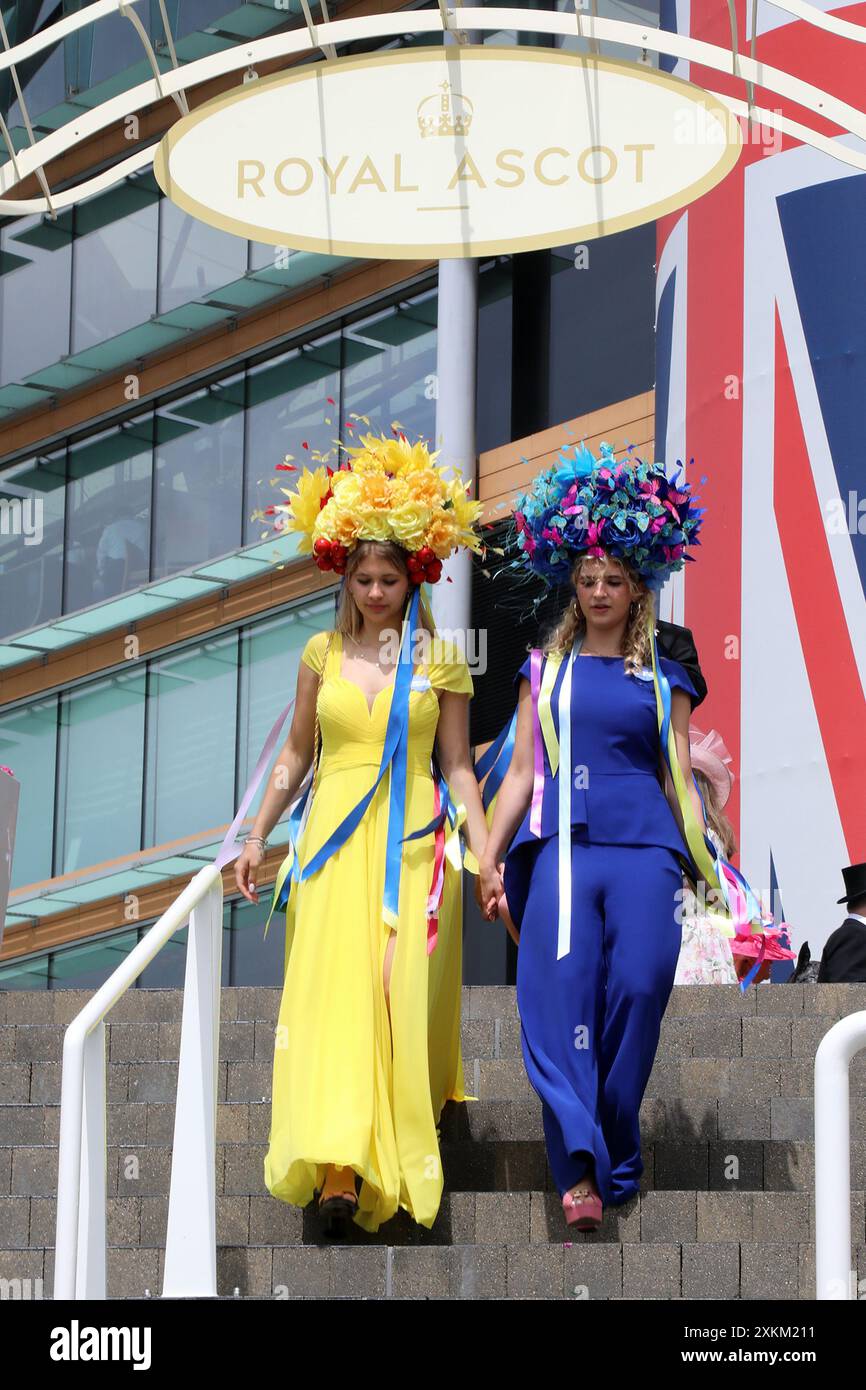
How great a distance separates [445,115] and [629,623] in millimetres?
2322

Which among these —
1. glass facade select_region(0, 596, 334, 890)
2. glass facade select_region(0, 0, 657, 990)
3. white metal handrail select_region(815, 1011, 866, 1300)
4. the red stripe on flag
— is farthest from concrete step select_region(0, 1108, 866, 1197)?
glass facade select_region(0, 596, 334, 890)

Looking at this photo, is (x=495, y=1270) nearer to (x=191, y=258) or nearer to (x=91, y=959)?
(x=91, y=959)

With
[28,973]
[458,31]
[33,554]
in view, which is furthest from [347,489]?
[28,973]

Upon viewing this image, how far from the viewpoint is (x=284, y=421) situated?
24.2 meters

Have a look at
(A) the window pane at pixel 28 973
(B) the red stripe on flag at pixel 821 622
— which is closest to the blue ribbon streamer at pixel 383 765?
(B) the red stripe on flag at pixel 821 622

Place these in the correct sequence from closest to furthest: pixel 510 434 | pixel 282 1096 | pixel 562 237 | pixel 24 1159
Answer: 1. pixel 282 1096
2. pixel 24 1159
3. pixel 562 237
4. pixel 510 434

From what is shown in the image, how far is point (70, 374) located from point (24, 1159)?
63.8 feet

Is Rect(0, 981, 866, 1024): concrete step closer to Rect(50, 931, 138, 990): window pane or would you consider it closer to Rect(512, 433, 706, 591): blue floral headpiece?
Rect(512, 433, 706, 591): blue floral headpiece

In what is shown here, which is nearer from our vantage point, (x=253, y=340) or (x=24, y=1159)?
(x=24, y=1159)

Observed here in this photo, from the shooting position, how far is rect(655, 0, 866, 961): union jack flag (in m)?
13.6

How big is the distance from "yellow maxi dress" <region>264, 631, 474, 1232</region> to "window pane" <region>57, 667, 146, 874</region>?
16944mm

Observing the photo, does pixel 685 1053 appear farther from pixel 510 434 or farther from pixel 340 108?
pixel 510 434

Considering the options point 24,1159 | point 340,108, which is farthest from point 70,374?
point 24,1159

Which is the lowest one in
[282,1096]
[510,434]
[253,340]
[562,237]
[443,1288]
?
[443,1288]
